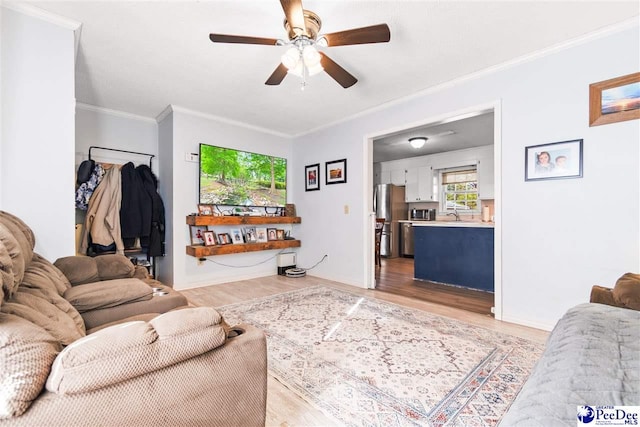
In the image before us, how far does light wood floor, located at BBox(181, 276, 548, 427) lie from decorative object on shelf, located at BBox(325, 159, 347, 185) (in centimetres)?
151

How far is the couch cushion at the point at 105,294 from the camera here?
149 centimetres

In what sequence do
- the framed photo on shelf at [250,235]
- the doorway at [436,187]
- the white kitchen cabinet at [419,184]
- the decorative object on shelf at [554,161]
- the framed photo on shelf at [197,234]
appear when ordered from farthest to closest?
the white kitchen cabinet at [419,184], the framed photo on shelf at [250,235], the framed photo on shelf at [197,234], the doorway at [436,187], the decorative object on shelf at [554,161]

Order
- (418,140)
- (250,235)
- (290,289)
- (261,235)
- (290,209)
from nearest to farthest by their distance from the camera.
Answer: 1. (290,289)
2. (250,235)
3. (261,235)
4. (290,209)
5. (418,140)

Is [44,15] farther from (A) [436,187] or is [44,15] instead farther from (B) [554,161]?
(A) [436,187]

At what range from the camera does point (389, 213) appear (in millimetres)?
6910

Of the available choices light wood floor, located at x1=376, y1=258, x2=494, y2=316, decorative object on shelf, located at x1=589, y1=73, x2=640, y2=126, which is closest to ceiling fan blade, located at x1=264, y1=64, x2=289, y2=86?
decorative object on shelf, located at x1=589, y1=73, x2=640, y2=126

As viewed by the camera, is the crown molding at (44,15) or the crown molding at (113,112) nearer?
the crown molding at (44,15)

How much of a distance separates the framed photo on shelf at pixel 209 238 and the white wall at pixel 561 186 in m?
3.22

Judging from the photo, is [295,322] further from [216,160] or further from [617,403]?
[216,160]

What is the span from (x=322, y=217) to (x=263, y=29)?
2805mm

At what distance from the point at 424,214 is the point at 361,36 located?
5.64m

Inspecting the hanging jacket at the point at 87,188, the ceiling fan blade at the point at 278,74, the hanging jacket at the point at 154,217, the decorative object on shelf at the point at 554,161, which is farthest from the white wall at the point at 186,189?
the decorative object on shelf at the point at 554,161

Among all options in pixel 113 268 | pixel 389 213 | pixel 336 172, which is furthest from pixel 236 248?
pixel 389 213

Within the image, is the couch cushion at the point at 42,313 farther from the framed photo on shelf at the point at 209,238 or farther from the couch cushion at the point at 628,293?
the framed photo on shelf at the point at 209,238
